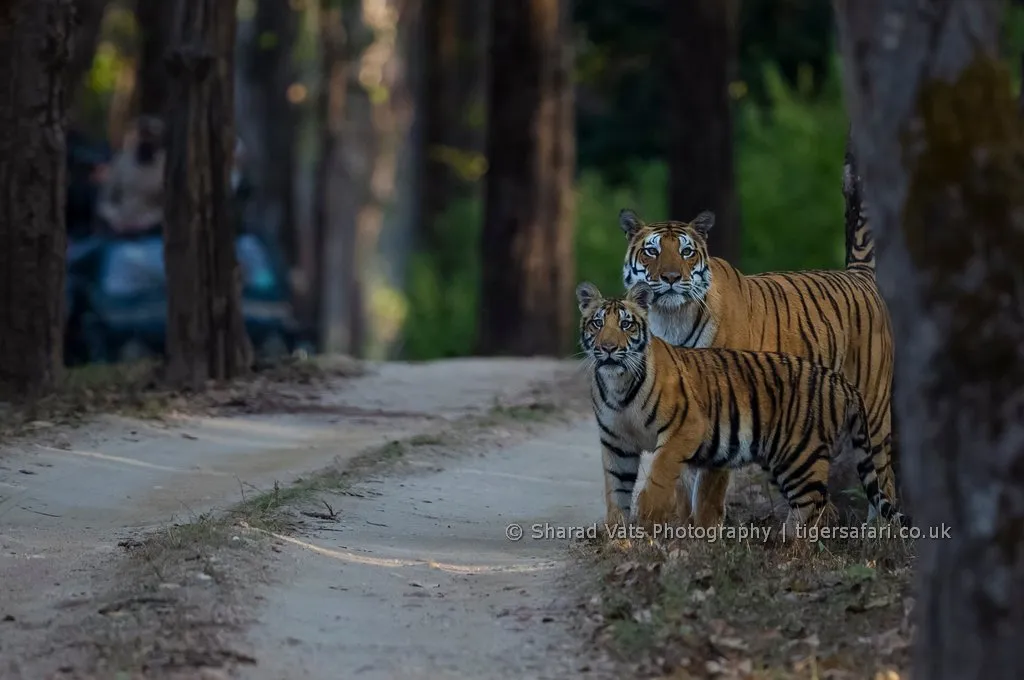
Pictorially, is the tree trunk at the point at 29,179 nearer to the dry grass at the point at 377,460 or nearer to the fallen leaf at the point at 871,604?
the dry grass at the point at 377,460

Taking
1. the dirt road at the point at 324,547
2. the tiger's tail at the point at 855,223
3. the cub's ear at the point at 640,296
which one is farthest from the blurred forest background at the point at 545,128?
the cub's ear at the point at 640,296

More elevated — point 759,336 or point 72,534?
point 759,336

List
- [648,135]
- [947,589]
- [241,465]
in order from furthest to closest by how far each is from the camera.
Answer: [648,135], [241,465], [947,589]

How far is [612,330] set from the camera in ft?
25.7

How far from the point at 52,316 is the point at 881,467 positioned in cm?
600

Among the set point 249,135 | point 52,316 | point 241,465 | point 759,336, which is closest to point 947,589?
point 759,336

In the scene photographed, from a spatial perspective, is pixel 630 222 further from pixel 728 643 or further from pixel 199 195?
pixel 199 195

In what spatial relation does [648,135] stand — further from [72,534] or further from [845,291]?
[72,534]

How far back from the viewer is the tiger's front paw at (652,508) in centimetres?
786

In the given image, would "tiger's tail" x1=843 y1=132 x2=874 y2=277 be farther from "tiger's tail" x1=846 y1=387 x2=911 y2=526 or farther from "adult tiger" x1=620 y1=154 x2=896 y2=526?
"tiger's tail" x1=846 y1=387 x2=911 y2=526

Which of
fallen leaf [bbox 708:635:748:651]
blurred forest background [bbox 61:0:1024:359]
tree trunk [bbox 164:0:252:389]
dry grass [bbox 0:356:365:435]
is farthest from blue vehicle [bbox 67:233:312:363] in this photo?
fallen leaf [bbox 708:635:748:651]

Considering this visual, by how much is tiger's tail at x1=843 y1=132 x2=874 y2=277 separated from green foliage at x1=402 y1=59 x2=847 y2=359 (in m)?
10.1

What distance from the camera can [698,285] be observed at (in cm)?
885

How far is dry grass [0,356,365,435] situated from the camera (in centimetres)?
1127
